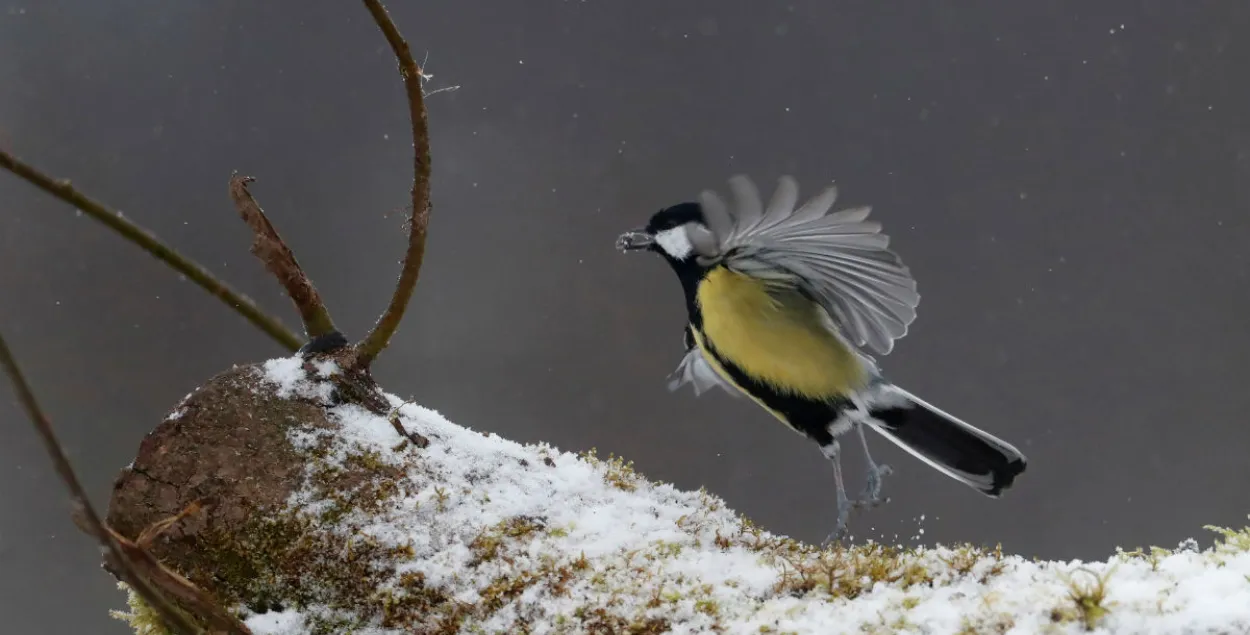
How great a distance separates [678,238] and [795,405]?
484 mm

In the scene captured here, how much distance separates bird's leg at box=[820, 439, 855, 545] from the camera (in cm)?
185

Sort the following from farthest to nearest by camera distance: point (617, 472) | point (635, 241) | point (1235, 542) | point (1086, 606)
→ point (635, 241)
point (617, 472)
point (1235, 542)
point (1086, 606)

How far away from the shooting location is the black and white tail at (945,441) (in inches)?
76.9

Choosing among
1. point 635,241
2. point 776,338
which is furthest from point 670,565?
point 635,241

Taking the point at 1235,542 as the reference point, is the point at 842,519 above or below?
above

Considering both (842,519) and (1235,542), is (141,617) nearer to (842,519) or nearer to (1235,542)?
(842,519)

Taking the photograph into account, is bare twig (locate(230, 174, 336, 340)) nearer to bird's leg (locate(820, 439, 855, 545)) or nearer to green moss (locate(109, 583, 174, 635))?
green moss (locate(109, 583, 174, 635))

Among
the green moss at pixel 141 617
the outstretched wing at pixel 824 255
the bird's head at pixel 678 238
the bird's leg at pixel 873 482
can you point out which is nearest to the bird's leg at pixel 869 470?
the bird's leg at pixel 873 482

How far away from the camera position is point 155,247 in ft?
5.36

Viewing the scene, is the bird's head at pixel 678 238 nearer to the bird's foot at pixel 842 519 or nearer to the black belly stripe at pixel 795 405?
the black belly stripe at pixel 795 405

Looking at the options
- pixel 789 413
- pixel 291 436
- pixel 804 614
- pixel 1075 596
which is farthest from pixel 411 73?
pixel 1075 596

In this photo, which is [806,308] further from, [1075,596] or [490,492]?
[1075,596]

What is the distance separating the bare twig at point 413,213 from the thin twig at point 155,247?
191mm

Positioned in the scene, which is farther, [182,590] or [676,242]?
[676,242]
